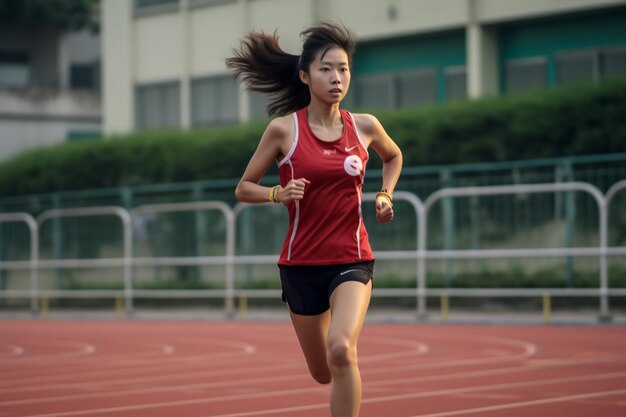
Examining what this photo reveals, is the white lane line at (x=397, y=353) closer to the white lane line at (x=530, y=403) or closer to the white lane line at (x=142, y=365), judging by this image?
the white lane line at (x=142, y=365)

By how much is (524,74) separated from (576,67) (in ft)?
4.22

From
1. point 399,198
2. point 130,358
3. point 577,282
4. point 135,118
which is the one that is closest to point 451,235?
point 399,198

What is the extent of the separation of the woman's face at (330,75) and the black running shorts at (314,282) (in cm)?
88

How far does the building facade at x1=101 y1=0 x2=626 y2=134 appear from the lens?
27.7m

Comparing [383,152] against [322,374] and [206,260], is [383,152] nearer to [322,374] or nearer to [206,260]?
[322,374]

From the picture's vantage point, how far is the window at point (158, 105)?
115ft

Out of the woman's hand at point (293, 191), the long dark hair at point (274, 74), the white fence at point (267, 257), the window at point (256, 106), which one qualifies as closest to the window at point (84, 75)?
the window at point (256, 106)

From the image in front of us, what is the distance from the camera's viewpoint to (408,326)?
19172 mm

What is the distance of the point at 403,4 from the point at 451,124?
723 centimetres

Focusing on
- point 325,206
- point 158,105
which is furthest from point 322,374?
point 158,105

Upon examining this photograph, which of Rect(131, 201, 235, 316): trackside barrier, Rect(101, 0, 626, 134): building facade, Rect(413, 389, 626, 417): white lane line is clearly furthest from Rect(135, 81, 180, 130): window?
Rect(413, 389, 626, 417): white lane line

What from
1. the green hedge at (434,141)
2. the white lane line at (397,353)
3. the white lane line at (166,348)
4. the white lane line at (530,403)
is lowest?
the white lane line at (166,348)

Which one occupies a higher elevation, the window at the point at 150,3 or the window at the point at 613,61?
the window at the point at 150,3

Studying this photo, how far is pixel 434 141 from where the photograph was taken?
917 inches
